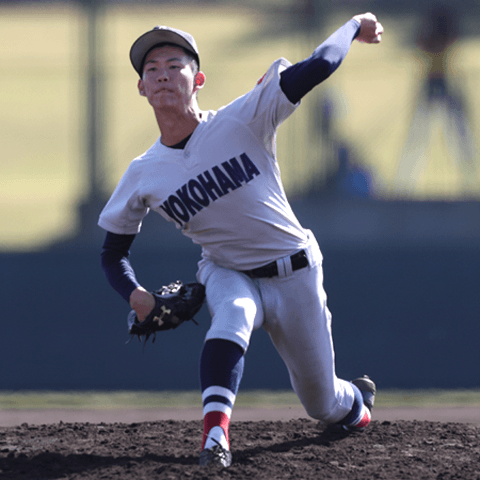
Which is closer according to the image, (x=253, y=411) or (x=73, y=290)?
(x=253, y=411)

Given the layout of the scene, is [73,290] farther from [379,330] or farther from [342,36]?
[342,36]

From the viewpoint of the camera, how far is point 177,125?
9.97 feet

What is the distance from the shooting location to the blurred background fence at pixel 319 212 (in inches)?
264

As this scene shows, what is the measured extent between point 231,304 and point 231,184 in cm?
50

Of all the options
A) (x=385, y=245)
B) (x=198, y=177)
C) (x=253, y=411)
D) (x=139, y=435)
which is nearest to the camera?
(x=198, y=177)

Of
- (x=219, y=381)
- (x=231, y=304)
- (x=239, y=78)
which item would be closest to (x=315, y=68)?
(x=231, y=304)

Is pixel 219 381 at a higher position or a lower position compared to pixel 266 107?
lower

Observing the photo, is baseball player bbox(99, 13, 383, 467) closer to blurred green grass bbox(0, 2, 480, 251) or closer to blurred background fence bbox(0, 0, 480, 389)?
blurred background fence bbox(0, 0, 480, 389)

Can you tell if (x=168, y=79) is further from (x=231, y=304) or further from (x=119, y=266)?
(x=231, y=304)

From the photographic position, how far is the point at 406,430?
3.82m

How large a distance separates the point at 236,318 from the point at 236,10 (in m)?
7.56

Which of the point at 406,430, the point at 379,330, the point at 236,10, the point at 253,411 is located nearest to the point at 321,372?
the point at 406,430

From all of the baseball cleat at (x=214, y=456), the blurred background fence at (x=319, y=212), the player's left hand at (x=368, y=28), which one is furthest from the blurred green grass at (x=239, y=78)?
the baseball cleat at (x=214, y=456)

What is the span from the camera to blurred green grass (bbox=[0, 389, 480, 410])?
5832mm
